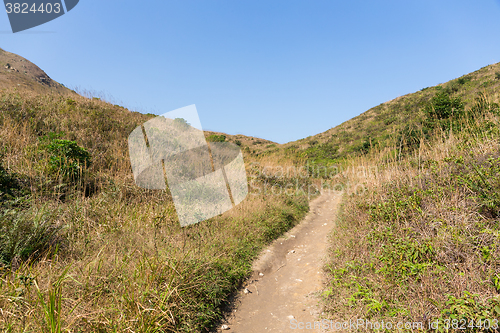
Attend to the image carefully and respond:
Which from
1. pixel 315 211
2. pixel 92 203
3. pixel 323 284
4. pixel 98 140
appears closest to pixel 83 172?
pixel 92 203

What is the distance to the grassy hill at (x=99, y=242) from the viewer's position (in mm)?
2377

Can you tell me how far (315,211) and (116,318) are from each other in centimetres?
876

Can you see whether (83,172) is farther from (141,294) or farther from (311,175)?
(311,175)

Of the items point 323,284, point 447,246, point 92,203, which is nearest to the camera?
point 447,246

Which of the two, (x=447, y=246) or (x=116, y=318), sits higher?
(x=116, y=318)

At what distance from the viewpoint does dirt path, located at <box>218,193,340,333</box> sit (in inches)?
130

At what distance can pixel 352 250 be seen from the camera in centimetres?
406

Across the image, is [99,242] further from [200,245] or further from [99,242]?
[200,245]

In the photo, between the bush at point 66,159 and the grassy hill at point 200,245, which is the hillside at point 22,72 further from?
the bush at point 66,159

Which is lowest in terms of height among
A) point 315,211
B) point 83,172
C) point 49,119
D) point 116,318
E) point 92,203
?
point 315,211

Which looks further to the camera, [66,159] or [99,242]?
[66,159]

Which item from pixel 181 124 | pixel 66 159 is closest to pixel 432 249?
pixel 66 159

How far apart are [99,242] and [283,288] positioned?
3.28m

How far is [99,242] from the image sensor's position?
378 centimetres
